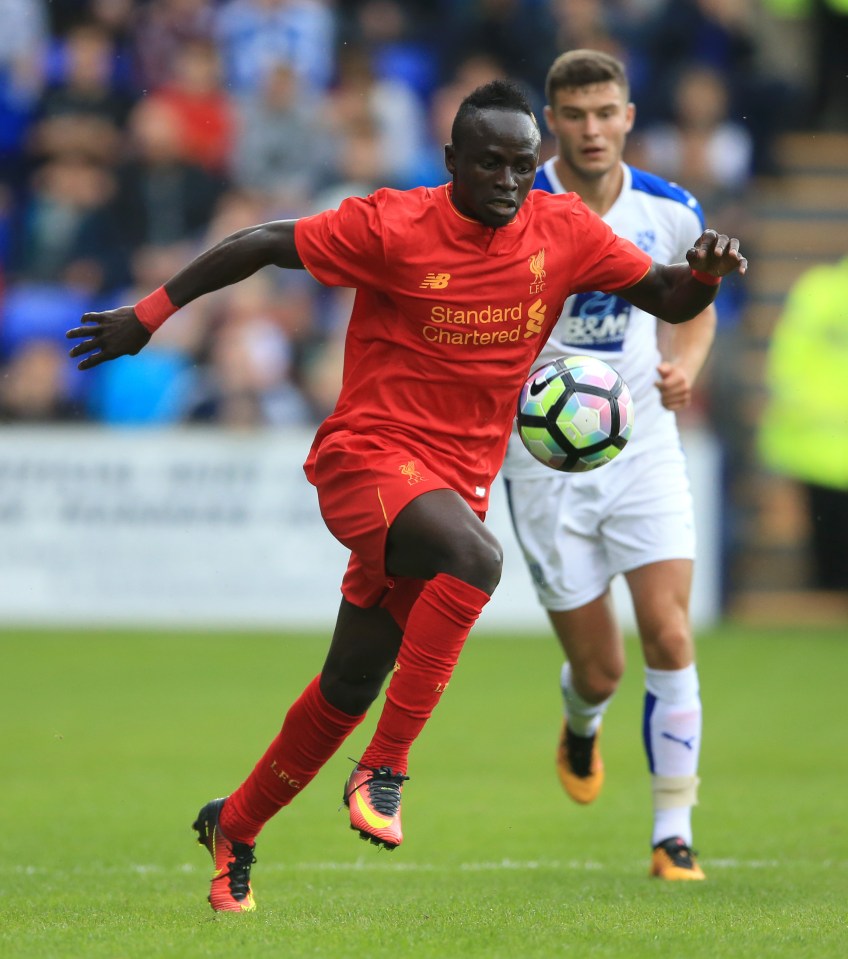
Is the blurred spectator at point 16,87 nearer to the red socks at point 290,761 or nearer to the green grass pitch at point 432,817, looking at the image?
the green grass pitch at point 432,817

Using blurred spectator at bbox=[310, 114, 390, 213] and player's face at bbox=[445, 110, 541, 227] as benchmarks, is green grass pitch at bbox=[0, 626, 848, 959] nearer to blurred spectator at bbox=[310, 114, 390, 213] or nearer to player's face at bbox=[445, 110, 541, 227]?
player's face at bbox=[445, 110, 541, 227]

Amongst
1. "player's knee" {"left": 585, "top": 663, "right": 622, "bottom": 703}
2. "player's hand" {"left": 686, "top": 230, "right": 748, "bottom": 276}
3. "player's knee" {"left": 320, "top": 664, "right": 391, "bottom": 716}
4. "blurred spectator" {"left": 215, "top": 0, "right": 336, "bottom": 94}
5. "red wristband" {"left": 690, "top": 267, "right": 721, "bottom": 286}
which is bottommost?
"player's knee" {"left": 585, "top": 663, "right": 622, "bottom": 703}

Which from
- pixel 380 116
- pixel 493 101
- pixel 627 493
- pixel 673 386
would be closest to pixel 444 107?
pixel 380 116

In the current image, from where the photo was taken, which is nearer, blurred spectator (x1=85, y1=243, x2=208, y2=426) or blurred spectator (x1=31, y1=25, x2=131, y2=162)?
blurred spectator (x1=85, y1=243, x2=208, y2=426)

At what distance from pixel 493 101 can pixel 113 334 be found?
135 centimetres

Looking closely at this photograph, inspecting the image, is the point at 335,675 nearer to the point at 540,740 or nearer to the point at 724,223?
the point at 540,740

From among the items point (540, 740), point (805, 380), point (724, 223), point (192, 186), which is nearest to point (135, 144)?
point (192, 186)

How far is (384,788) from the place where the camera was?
4930 mm

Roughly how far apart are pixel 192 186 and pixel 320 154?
4.02 feet

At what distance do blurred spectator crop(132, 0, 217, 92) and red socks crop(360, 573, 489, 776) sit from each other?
42.2ft

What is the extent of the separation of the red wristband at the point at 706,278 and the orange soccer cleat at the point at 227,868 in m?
2.30

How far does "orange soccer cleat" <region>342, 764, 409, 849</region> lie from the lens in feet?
15.8

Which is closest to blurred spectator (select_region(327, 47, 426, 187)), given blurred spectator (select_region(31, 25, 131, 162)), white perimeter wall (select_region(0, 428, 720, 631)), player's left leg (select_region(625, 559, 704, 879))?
blurred spectator (select_region(31, 25, 131, 162))

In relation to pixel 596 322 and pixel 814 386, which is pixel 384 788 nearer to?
pixel 596 322
